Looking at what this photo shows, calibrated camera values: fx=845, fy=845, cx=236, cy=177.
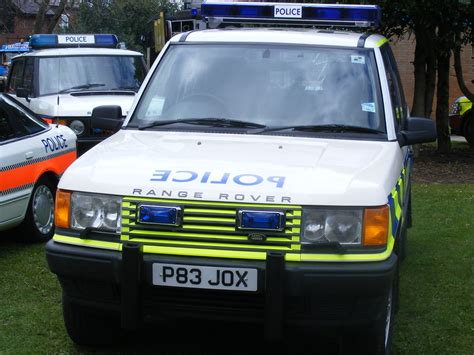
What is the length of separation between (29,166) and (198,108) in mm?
2542

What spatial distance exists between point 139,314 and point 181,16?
19.0 meters

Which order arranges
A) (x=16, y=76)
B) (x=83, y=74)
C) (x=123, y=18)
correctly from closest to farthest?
(x=83, y=74) < (x=16, y=76) < (x=123, y=18)

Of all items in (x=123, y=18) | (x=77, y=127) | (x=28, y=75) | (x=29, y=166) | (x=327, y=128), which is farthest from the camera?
(x=123, y=18)

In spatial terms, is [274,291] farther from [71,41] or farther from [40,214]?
[71,41]

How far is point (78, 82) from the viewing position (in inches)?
474

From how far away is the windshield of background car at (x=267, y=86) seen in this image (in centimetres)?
529

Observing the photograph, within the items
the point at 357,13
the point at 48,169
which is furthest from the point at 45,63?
the point at 357,13

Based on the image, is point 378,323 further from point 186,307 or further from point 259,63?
point 259,63

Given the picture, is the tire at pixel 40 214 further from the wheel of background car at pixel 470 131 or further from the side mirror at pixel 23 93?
the wheel of background car at pixel 470 131

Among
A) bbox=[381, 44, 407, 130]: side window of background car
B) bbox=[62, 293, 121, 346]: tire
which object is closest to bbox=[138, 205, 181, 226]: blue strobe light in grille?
bbox=[62, 293, 121, 346]: tire

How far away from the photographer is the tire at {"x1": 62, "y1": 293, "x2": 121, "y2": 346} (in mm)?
4816

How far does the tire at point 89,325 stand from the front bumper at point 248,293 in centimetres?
41

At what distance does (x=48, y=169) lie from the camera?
773 cm

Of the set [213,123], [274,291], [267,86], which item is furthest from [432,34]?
[274,291]
